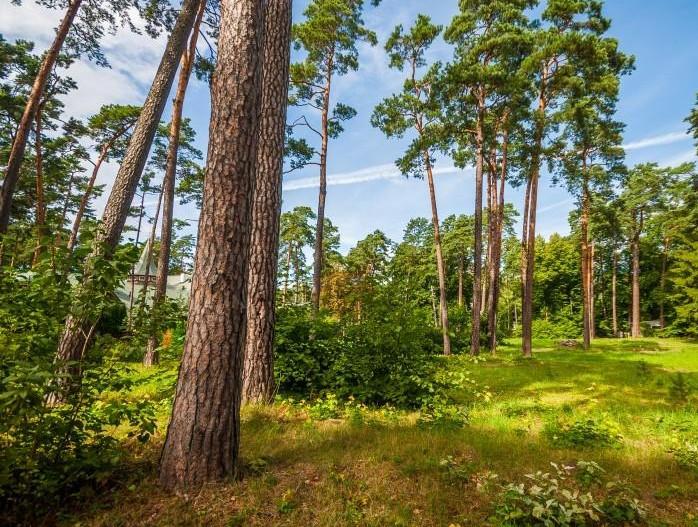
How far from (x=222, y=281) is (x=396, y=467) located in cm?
238

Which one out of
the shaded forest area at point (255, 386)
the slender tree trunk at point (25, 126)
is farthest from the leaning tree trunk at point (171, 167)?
the slender tree trunk at point (25, 126)

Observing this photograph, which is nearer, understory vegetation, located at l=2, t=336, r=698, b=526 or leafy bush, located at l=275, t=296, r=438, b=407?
understory vegetation, located at l=2, t=336, r=698, b=526

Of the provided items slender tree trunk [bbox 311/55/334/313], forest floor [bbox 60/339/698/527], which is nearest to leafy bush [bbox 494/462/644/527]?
forest floor [bbox 60/339/698/527]

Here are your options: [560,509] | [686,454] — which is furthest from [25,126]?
[686,454]

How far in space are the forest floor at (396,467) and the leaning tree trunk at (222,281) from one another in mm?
271

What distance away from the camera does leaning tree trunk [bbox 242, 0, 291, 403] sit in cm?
477

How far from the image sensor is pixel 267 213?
491 cm

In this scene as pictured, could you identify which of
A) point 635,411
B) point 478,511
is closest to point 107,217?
point 478,511

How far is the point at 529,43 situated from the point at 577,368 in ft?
41.9

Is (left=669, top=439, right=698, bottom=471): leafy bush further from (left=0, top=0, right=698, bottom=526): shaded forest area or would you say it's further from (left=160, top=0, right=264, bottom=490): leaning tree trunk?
(left=160, top=0, right=264, bottom=490): leaning tree trunk

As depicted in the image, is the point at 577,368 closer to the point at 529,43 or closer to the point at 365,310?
the point at 365,310

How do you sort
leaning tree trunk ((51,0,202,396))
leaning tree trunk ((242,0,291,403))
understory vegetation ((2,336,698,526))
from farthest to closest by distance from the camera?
1. leaning tree trunk ((51,0,202,396))
2. leaning tree trunk ((242,0,291,403))
3. understory vegetation ((2,336,698,526))

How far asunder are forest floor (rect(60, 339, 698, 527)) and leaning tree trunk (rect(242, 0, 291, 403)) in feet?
1.79

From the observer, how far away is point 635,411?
6289mm
